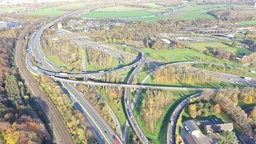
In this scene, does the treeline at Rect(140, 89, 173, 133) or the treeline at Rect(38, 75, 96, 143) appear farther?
the treeline at Rect(140, 89, 173, 133)

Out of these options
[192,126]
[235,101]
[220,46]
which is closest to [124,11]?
[220,46]

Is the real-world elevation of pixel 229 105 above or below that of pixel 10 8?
below

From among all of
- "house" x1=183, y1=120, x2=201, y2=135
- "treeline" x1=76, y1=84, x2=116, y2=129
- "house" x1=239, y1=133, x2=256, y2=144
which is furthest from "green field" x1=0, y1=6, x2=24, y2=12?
"house" x1=239, y1=133, x2=256, y2=144

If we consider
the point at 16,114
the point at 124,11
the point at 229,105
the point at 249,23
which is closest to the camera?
the point at 16,114

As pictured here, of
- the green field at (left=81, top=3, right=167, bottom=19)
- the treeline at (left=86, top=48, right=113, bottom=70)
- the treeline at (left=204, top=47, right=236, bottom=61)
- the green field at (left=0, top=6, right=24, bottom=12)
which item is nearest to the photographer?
the treeline at (left=86, top=48, right=113, bottom=70)

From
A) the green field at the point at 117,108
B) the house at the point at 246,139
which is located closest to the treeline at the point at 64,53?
the green field at the point at 117,108

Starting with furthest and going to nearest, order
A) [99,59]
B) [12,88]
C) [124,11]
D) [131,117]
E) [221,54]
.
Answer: [124,11]
[221,54]
[99,59]
[12,88]
[131,117]

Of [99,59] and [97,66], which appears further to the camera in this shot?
[99,59]

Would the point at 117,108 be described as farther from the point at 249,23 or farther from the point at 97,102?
the point at 249,23

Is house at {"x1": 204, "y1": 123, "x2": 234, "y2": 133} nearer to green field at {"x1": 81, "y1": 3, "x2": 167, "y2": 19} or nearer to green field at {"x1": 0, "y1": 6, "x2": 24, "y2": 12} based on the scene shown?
green field at {"x1": 81, "y1": 3, "x2": 167, "y2": 19}
